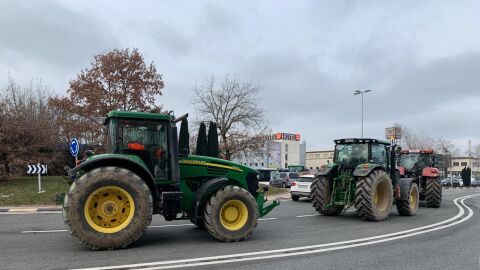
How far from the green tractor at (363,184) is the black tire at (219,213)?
4.96 metres

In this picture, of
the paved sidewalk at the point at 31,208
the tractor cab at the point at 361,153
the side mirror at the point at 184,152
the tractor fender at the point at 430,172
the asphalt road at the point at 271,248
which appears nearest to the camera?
the asphalt road at the point at 271,248

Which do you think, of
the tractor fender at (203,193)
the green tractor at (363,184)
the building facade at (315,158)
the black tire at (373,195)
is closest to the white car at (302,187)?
the green tractor at (363,184)

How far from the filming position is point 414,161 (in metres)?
20.4

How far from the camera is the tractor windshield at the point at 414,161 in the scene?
20.2 meters

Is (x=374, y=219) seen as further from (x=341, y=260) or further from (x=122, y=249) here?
Result: (x=122, y=249)

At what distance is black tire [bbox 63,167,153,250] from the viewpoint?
789 centimetres

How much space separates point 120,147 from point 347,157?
8.63 m

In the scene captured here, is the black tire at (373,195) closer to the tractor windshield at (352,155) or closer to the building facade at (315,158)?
the tractor windshield at (352,155)

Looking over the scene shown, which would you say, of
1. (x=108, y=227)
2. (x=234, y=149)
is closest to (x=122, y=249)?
(x=108, y=227)

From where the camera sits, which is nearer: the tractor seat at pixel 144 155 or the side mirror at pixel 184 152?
the tractor seat at pixel 144 155

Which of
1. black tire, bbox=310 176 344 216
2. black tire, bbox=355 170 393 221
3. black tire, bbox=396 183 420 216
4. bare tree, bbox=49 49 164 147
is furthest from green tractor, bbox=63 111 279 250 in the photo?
bare tree, bbox=49 49 164 147

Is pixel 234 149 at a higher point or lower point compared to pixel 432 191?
higher

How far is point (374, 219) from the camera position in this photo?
512 inches

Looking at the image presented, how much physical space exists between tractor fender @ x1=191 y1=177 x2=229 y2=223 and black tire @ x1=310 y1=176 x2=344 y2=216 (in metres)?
5.79
